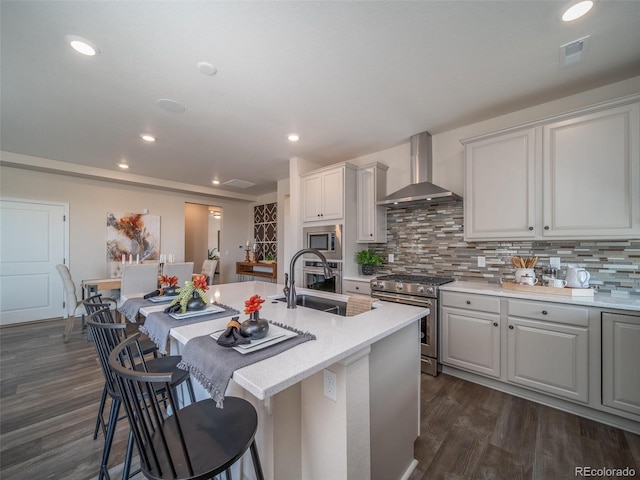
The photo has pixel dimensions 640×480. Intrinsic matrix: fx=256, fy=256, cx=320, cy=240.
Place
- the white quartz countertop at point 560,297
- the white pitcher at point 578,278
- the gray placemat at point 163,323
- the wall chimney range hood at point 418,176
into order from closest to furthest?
the gray placemat at point 163,323
the white quartz countertop at point 560,297
the white pitcher at point 578,278
the wall chimney range hood at point 418,176

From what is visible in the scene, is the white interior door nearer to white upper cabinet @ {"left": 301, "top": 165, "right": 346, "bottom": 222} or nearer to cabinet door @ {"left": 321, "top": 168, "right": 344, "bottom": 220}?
white upper cabinet @ {"left": 301, "top": 165, "right": 346, "bottom": 222}

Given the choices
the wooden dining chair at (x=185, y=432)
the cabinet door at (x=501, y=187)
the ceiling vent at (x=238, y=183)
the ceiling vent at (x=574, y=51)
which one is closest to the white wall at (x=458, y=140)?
the cabinet door at (x=501, y=187)

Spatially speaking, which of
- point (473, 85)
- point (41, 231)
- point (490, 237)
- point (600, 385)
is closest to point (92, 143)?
point (41, 231)

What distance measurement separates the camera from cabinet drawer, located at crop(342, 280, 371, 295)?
10.5 feet

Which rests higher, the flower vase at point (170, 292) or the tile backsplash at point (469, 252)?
the tile backsplash at point (469, 252)

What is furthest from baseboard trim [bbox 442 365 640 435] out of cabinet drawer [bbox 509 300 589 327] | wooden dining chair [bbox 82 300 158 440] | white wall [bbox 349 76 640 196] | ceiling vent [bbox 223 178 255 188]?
ceiling vent [bbox 223 178 255 188]

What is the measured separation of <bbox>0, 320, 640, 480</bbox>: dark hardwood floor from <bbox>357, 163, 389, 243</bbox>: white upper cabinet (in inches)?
70.6

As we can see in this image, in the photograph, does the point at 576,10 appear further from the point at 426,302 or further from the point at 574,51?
the point at 426,302

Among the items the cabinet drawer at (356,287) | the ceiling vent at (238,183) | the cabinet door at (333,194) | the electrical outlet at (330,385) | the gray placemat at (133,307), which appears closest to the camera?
the electrical outlet at (330,385)

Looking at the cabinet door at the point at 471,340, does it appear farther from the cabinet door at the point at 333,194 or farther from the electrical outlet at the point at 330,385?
the electrical outlet at the point at 330,385

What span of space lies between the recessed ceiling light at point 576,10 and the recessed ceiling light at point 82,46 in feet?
9.78

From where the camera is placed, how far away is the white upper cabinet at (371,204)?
3457 millimetres

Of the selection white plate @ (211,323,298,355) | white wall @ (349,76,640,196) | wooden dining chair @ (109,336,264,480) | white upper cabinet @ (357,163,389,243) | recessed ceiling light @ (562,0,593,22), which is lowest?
wooden dining chair @ (109,336,264,480)

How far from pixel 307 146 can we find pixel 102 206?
4.34 m
